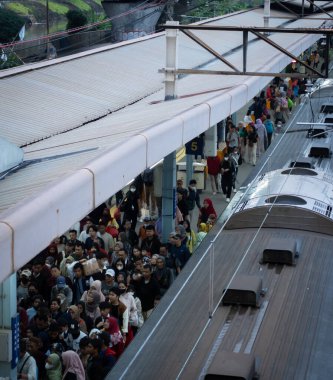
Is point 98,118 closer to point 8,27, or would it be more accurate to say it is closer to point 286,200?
point 286,200

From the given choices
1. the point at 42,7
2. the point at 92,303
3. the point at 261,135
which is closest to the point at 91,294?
the point at 92,303

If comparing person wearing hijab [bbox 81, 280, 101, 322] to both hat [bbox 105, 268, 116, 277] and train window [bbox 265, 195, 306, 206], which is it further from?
train window [bbox 265, 195, 306, 206]

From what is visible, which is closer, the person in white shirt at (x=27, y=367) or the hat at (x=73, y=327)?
the person in white shirt at (x=27, y=367)

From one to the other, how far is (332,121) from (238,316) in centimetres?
910

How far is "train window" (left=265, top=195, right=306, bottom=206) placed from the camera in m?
10.5

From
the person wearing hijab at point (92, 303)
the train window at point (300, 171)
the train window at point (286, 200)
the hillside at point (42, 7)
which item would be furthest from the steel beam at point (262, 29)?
the hillside at point (42, 7)

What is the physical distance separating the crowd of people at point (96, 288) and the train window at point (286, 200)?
4.40 feet

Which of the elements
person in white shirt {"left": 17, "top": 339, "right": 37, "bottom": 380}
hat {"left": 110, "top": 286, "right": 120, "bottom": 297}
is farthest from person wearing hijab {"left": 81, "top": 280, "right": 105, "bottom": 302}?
person in white shirt {"left": 17, "top": 339, "right": 37, "bottom": 380}

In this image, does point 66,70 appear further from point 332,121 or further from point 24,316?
point 24,316

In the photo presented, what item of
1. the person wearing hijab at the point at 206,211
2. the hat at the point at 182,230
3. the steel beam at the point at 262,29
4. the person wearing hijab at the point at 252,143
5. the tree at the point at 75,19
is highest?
the steel beam at the point at 262,29

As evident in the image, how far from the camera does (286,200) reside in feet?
34.8

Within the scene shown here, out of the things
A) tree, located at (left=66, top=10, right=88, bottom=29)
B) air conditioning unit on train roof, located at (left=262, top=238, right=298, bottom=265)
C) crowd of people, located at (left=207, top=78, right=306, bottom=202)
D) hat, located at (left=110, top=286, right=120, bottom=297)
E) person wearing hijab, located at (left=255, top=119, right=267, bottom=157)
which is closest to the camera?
air conditioning unit on train roof, located at (left=262, top=238, right=298, bottom=265)

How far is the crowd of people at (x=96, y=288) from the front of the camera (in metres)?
8.68

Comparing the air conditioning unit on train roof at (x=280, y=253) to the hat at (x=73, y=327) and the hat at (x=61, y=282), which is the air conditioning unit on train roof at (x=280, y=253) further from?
the hat at (x=61, y=282)
